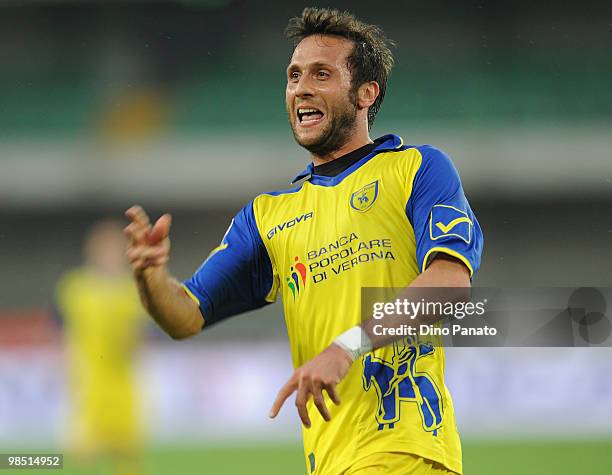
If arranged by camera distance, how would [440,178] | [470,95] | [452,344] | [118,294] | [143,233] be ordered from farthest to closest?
[470,95]
[118,294]
[452,344]
[440,178]
[143,233]

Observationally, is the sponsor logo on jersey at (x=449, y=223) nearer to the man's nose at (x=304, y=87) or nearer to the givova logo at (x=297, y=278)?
the givova logo at (x=297, y=278)

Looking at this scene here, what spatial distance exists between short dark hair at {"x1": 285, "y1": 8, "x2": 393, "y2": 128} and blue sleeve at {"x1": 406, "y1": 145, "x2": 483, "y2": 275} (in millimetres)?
479

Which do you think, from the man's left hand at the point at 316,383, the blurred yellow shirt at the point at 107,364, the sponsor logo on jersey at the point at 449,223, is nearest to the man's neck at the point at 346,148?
the sponsor logo on jersey at the point at 449,223

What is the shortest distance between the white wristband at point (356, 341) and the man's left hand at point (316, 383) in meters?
0.08

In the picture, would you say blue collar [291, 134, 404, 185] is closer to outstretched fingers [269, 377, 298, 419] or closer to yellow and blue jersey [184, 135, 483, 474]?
yellow and blue jersey [184, 135, 483, 474]

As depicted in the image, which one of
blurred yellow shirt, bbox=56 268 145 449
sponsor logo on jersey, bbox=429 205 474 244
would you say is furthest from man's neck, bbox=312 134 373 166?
blurred yellow shirt, bbox=56 268 145 449

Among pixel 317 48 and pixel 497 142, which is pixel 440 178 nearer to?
pixel 317 48

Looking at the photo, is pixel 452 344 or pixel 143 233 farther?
pixel 452 344

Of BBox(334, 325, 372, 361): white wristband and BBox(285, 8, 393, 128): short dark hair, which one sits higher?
BBox(285, 8, 393, 128): short dark hair

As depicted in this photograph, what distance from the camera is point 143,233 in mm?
2600

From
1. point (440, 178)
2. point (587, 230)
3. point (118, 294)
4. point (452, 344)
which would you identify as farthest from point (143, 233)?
point (587, 230)

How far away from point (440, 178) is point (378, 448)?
792mm

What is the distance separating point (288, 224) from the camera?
3.01 meters

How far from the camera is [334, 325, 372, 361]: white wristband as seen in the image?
244 centimetres
